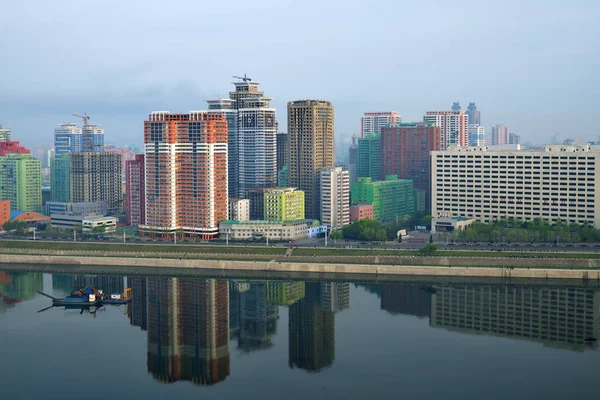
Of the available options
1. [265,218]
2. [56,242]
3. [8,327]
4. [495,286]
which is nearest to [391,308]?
[495,286]

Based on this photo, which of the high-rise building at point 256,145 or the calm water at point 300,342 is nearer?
the calm water at point 300,342

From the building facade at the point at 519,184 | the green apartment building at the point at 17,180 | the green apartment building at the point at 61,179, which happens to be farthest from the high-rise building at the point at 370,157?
the green apartment building at the point at 17,180

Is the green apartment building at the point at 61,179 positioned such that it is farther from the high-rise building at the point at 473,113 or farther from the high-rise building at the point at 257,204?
the high-rise building at the point at 473,113

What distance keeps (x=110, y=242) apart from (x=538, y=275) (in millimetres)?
21067

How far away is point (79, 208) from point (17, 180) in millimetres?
6853

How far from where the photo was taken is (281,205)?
47000 mm

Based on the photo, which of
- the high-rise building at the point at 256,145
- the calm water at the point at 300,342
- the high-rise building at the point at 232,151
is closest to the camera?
the calm water at the point at 300,342

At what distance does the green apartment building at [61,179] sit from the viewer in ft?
196

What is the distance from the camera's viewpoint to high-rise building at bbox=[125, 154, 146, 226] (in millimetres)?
46969

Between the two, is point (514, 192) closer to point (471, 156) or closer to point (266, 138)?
Answer: point (471, 156)

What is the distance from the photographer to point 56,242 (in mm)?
43812

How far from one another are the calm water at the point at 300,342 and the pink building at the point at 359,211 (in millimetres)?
14702

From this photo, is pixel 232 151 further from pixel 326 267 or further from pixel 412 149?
pixel 326 267

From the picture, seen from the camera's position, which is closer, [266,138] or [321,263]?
[321,263]
